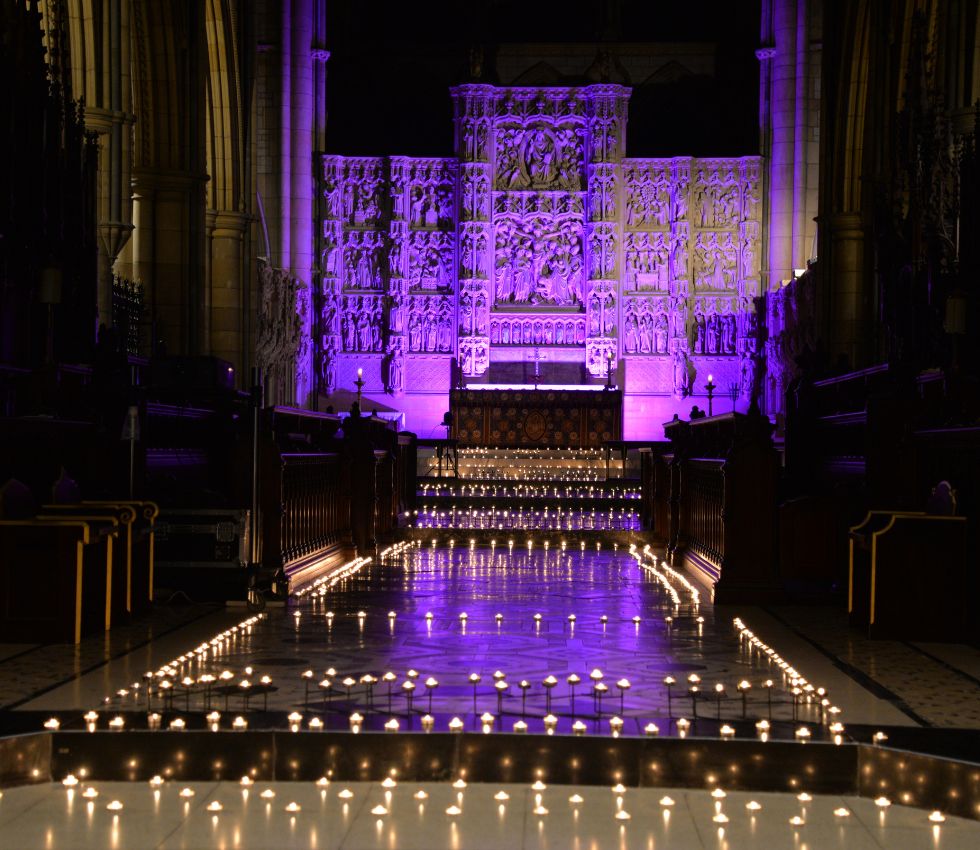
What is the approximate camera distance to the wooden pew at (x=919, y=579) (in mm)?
7438

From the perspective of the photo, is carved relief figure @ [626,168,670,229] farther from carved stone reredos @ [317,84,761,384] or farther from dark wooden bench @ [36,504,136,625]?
dark wooden bench @ [36,504,136,625]

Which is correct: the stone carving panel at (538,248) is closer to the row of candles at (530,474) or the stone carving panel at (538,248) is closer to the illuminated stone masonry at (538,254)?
the illuminated stone masonry at (538,254)

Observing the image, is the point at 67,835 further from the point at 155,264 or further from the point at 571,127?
the point at 571,127

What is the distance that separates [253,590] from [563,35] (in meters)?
23.6

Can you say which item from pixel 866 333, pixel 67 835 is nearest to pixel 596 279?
pixel 866 333

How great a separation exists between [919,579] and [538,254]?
69.8ft

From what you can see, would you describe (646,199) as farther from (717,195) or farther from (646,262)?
(717,195)

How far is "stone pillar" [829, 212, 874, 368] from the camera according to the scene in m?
18.6

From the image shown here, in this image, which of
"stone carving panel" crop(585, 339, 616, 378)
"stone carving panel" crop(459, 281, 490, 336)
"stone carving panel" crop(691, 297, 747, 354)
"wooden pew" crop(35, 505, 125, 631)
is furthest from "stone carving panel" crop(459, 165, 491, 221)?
"wooden pew" crop(35, 505, 125, 631)

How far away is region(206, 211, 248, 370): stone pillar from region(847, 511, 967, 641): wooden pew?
1464 centimetres

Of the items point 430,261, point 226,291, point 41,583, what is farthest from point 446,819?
point 430,261

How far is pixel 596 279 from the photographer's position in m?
27.9

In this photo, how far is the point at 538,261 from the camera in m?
28.2

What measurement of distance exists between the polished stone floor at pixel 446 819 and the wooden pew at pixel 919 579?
Answer: 3.01 metres
